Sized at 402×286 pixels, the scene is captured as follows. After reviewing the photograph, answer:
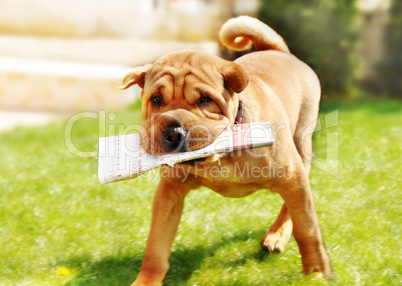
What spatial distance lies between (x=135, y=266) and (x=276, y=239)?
0.95 m

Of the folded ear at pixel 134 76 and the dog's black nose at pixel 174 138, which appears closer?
the dog's black nose at pixel 174 138

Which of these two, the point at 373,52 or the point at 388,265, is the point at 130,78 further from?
the point at 373,52

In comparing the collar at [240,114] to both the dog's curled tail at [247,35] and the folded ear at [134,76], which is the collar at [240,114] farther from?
the dog's curled tail at [247,35]

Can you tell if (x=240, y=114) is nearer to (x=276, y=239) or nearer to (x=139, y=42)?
(x=276, y=239)

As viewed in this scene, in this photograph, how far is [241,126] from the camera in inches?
109

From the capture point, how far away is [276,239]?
11.6 ft

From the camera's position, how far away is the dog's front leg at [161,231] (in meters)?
3.11

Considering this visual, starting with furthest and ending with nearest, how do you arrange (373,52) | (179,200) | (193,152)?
(373,52) → (179,200) → (193,152)

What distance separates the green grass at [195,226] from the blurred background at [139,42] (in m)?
3.34

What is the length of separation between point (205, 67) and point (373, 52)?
8.31 metres

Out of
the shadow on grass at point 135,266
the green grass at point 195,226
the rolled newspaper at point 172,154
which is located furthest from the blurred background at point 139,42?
the rolled newspaper at point 172,154

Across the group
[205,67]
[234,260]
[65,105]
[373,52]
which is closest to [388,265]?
[234,260]

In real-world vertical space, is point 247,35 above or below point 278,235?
above

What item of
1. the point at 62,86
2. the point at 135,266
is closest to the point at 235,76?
the point at 135,266
